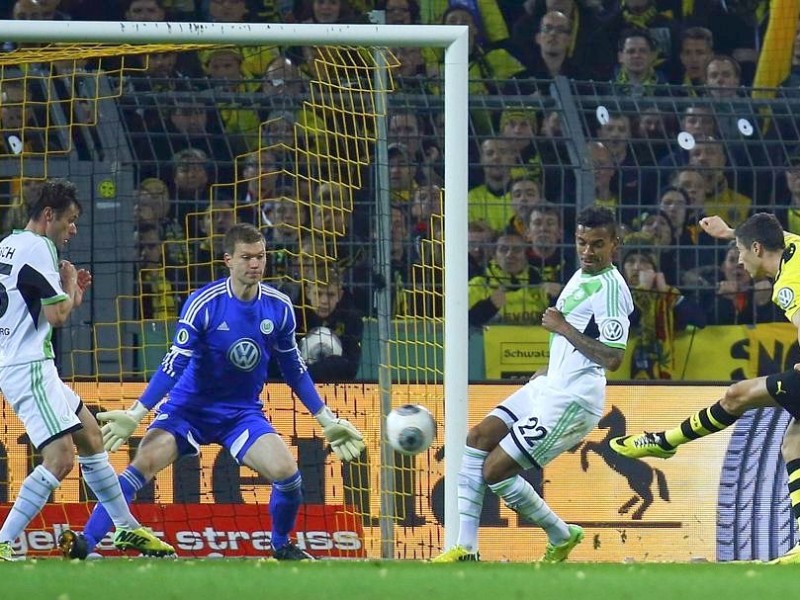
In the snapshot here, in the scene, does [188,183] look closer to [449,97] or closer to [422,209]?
[422,209]

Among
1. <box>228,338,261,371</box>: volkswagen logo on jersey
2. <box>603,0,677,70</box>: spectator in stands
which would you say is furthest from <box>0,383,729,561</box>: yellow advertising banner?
<box>603,0,677,70</box>: spectator in stands

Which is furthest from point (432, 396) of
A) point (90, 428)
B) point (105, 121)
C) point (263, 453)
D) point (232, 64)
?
point (232, 64)

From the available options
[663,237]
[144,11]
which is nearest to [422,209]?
[663,237]

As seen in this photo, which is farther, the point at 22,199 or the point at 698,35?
the point at 698,35

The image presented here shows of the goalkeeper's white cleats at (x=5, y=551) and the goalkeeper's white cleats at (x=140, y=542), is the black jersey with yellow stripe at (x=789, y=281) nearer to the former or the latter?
the goalkeeper's white cleats at (x=140, y=542)

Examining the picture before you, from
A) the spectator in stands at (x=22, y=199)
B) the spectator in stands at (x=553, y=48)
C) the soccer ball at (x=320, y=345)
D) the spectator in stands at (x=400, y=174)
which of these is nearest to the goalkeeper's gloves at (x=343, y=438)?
the soccer ball at (x=320, y=345)

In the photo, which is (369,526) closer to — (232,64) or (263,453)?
(263,453)

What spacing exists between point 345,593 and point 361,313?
399cm

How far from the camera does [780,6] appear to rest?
13.4m

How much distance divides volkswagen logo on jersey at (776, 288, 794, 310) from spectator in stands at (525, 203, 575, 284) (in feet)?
9.05

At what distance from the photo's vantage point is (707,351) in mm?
10359

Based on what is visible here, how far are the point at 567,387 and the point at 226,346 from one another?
181 cm

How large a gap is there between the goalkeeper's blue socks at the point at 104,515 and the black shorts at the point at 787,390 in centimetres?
332

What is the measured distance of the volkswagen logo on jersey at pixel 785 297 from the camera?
7895mm
